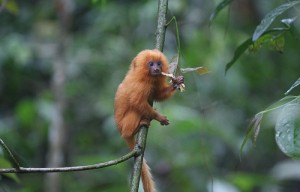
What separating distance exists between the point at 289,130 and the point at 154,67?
140 cm

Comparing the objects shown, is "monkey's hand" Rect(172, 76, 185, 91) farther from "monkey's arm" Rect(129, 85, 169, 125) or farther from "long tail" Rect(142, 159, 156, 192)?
"long tail" Rect(142, 159, 156, 192)

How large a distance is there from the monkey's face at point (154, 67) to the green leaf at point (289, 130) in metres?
1.32

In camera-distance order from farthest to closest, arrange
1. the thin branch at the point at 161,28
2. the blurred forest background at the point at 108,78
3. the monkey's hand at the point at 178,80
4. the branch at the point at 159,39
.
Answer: the blurred forest background at the point at 108,78, the monkey's hand at the point at 178,80, the thin branch at the point at 161,28, the branch at the point at 159,39

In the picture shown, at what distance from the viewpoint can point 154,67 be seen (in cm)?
279

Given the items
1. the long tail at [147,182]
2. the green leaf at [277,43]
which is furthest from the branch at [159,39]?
the long tail at [147,182]

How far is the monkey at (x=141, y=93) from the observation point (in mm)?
2704

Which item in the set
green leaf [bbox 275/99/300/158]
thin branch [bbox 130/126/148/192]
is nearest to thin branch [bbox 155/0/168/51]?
thin branch [bbox 130/126/148/192]

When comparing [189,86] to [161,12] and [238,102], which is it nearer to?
[238,102]

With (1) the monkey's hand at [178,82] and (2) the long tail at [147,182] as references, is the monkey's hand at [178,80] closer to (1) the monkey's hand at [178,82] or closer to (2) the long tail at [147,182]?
(1) the monkey's hand at [178,82]

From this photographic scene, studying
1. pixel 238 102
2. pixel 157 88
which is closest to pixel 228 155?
pixel 238 102

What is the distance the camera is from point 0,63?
5367 millimetres

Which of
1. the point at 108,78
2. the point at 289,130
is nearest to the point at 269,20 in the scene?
the point at 289,130

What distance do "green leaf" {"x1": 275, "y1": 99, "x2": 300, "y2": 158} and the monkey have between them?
118 centimetres

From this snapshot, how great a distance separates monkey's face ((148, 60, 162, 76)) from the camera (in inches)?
109
